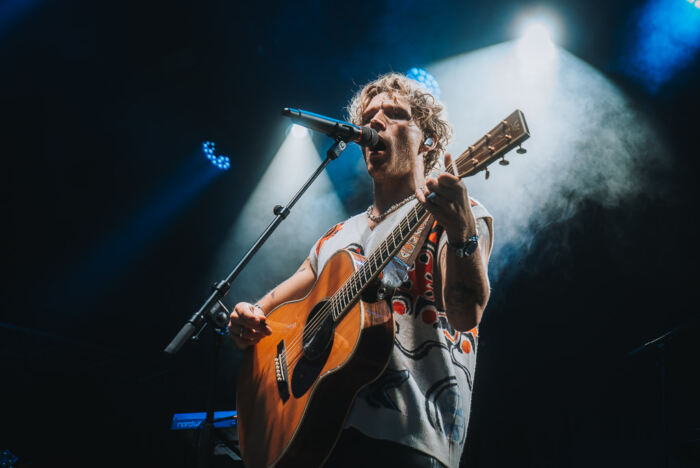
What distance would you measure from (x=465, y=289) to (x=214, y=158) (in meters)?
6.02

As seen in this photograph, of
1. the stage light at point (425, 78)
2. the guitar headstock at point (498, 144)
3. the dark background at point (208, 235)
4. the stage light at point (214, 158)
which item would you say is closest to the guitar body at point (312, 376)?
the guitar headstock at point (498, 144)

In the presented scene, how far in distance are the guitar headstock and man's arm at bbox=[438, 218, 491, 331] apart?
0.32 m

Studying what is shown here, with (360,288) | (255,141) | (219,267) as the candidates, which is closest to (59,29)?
(255,141)

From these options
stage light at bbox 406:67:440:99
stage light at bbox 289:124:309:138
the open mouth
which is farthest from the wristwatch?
stage light at bbox 289:124:309:138

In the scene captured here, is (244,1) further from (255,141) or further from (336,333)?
(336,333)

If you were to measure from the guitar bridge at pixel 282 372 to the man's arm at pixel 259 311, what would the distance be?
0.26 m

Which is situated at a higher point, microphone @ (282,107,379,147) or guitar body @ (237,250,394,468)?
microphone @ (282,107,379,147)

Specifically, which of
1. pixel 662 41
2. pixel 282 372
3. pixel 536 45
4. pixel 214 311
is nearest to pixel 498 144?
pixel 282 372

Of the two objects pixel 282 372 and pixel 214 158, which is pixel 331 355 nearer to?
pixel 282 372

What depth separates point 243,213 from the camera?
686 cm

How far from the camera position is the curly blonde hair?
261 centimetres

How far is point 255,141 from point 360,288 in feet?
18.9

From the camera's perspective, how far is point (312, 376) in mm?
1591

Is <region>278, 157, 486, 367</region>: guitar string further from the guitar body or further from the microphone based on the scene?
the microphone
